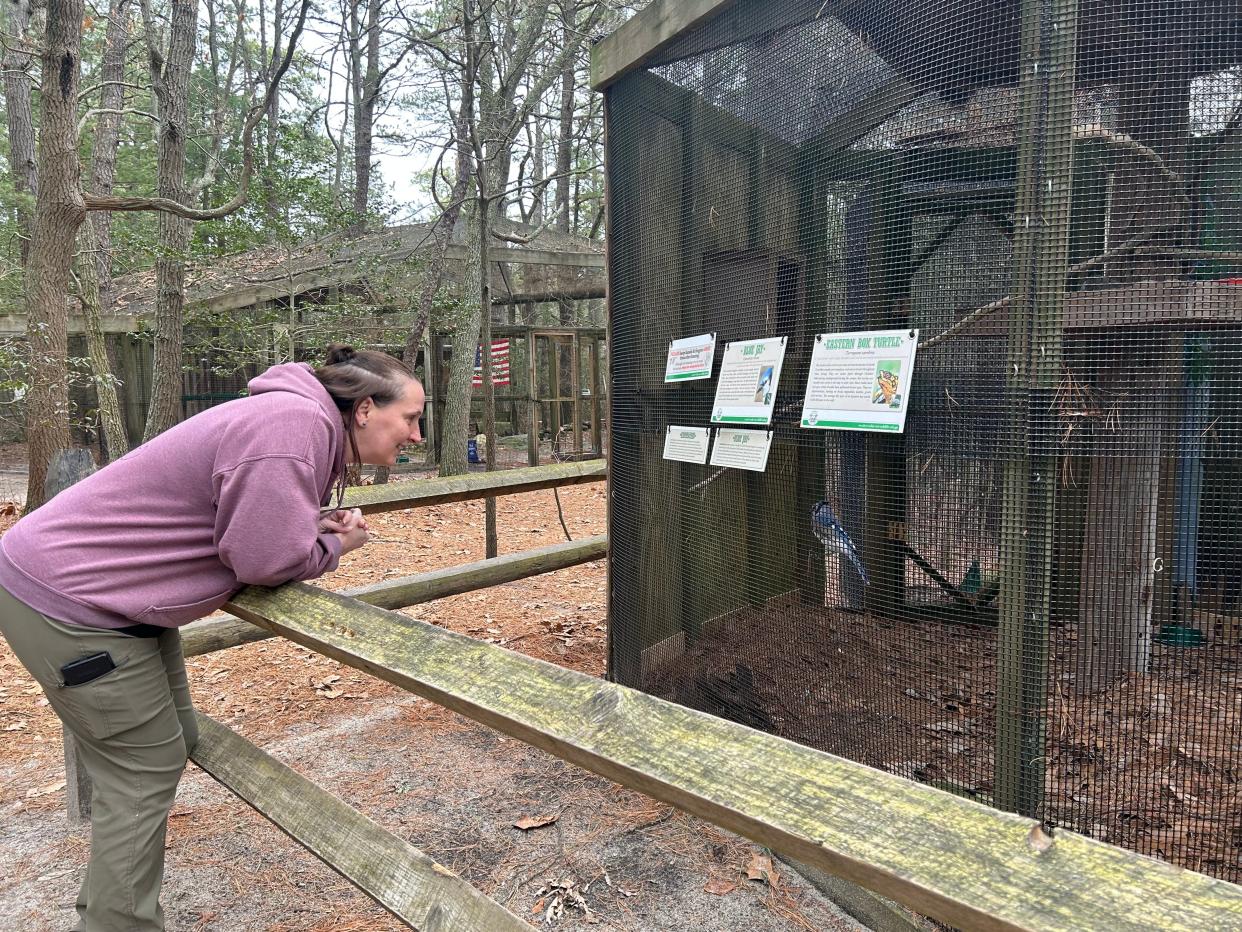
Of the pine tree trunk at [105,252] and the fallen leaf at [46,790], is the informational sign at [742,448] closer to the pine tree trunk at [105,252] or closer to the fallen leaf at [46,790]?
the fallen leaf at [46,790]

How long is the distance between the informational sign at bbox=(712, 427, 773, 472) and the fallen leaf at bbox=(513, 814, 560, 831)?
1484 millimetres

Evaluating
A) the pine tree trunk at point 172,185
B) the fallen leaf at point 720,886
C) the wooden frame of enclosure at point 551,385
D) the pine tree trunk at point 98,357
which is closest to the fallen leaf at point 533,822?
the fallen leaf at point 720,886

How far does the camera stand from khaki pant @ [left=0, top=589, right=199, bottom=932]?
183cm

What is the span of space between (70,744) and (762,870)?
245 cm

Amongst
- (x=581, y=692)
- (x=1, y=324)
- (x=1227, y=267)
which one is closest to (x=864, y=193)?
(x=1227, y=267)

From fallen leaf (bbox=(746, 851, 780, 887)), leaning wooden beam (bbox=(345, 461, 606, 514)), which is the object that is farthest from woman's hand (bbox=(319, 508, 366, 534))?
fallen leaf (bbox=(746, 851, 780, 887))

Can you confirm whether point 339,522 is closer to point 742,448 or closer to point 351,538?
point 351,538

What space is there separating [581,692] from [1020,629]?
1.45 meters

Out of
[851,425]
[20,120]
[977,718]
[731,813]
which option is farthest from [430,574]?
[20,120]

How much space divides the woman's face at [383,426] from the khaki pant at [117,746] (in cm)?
66

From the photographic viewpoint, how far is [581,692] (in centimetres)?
129

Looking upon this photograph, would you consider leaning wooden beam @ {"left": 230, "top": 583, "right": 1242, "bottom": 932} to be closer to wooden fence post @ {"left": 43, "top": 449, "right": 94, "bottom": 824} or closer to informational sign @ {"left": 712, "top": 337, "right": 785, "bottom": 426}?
Answer: informational sign @ {"left": 712, "top": 337, "right": 785, "bottom": 426}

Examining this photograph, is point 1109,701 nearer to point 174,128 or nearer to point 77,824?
point 77,824

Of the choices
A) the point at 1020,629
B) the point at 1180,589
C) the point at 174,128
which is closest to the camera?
the point at 1020,629
